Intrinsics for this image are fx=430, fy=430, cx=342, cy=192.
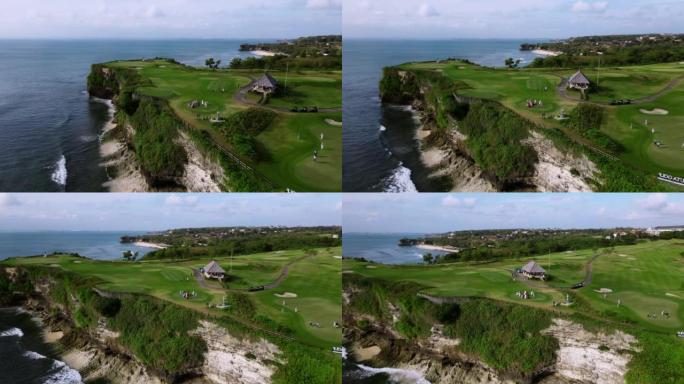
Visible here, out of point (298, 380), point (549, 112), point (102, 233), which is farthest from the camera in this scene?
point (102, 233)

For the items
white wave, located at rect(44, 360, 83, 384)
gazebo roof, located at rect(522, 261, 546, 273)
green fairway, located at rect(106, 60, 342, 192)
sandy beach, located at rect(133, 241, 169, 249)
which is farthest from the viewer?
sandy beach, located at rect(133, 241, 169, 249)

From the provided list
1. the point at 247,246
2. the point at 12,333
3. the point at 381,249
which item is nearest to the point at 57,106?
the point at 247,246

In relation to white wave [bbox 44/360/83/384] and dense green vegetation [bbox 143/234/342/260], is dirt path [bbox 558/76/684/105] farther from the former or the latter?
white wave [bbox 44/360/83/384]

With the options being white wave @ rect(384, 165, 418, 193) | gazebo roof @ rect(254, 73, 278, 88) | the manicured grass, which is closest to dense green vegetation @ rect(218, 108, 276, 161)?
the manicured grass

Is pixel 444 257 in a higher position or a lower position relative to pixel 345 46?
lower

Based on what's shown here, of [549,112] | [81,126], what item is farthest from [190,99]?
[549,112]

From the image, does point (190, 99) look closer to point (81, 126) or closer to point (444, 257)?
point (81, 126)

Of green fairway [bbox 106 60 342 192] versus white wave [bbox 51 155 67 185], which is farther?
green fairway [bbox 106 60 342 192]
